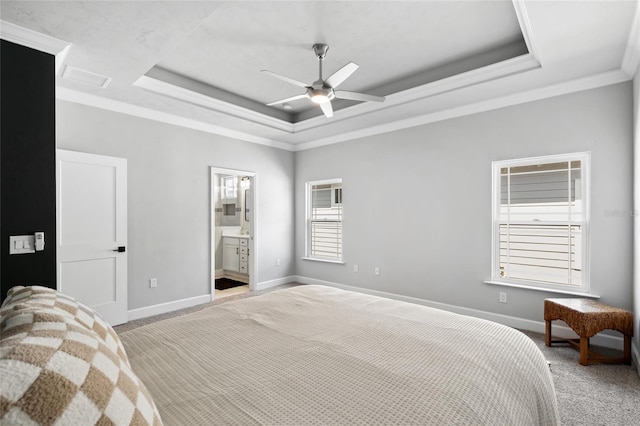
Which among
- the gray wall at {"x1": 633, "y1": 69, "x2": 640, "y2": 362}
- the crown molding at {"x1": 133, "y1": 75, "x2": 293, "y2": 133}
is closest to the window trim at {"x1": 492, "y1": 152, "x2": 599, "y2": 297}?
the gray wall at {"x1": 633, "y1": 69, "x2": 640, "y2": 362}

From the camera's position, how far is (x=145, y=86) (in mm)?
3471

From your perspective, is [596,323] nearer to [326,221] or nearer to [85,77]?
[326,221]

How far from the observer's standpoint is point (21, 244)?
229 centimetres

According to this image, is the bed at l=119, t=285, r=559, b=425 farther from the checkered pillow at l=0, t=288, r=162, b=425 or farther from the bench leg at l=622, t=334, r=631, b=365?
the bench leg at l=622, t=334, r=631, b=365

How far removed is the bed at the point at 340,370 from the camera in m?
1.00

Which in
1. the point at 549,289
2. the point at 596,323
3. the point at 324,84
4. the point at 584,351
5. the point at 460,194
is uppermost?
the point at 324,84

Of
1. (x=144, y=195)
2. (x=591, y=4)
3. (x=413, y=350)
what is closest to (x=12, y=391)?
(x=413, y=350)

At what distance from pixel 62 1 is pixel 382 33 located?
244cm

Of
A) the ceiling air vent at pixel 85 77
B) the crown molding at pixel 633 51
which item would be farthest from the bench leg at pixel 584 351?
the ceiling air vent at pixel 85 77

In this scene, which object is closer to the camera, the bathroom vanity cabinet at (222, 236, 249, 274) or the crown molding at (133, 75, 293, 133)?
the crown molding at (133, 75, 293, 133)

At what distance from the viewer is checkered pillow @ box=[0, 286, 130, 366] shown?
0.92 meters

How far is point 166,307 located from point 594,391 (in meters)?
4.50

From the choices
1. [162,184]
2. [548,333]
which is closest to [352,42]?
[162,184]

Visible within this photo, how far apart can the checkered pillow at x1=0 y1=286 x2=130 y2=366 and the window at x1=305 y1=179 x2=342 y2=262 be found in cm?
459
